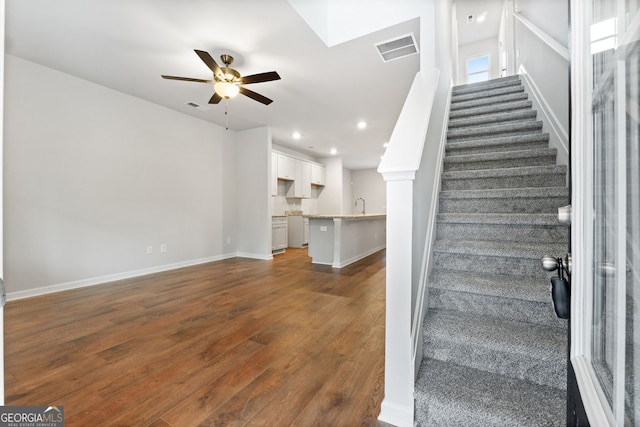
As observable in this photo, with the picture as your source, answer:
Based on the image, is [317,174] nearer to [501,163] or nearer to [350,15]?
[350,15]

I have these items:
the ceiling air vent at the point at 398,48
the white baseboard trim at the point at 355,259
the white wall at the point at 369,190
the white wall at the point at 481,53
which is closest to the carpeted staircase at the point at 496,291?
the ceiling air vent at the point at 398,48

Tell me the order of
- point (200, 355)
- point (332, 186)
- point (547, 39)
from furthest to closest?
point (332, 186) < point (547, 39) < point (200, 355)

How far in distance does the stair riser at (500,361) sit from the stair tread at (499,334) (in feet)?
0.05

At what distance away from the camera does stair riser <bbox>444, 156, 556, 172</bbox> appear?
2283 mm

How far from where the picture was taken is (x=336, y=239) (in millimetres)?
4594

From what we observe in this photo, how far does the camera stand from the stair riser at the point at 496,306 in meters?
1.47

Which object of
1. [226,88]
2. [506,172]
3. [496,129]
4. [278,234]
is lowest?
[278,234]

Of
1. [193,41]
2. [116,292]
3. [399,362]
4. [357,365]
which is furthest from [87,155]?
[399,362]

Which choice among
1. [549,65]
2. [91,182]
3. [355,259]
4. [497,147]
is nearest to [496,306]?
[497,147]

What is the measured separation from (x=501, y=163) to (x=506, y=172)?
0.80 ft

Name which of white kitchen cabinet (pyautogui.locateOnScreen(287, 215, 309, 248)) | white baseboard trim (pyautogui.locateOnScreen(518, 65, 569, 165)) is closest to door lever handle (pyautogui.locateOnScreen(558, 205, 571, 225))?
white baseboard trim (pyautogui.locateOnScreen(518, 65, 569, 165))

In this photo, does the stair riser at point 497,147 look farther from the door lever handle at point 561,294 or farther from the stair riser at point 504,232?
the door lever handle at point 561,294

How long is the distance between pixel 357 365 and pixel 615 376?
1.44 m

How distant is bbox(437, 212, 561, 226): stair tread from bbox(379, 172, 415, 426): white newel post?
33.8 inches
